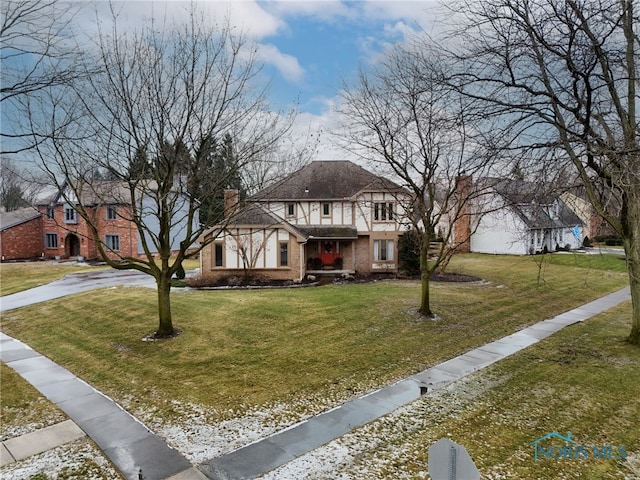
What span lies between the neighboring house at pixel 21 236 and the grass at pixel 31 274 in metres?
6.66

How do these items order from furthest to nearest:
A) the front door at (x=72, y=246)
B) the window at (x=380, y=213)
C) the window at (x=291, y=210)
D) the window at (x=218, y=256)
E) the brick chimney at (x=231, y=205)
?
the front door at (x=72, y=246), the window at (x=291, y=210), the window at (x=380, y=213), the window at (x=218, y=256), the brick chimney at (x=231, y=205)

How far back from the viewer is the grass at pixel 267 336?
8609mm

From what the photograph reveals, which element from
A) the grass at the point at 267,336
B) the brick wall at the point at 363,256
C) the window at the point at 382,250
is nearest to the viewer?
the grass at the point at 267,336

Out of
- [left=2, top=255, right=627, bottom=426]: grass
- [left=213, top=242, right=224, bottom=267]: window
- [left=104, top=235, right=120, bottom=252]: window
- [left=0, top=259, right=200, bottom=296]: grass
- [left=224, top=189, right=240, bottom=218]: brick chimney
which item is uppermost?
[left=224, top=189, right=240, bottom=218]: brick chimney

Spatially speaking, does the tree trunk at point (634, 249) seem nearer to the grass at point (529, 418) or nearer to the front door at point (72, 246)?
the grass at point (529, 418)

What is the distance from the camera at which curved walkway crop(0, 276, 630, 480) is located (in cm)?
572

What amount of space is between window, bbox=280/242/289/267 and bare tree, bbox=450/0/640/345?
15.6 metres

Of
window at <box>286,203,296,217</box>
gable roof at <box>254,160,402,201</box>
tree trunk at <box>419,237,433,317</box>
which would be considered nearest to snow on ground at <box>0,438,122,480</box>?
tree trunk at <box>419,237,433,317</box>

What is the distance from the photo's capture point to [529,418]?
6.98m

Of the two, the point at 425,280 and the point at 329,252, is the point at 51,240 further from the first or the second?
the point at 425,280

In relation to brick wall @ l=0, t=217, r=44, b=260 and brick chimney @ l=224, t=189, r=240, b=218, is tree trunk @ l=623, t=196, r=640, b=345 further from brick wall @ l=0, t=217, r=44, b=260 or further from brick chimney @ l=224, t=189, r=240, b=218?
brick wall @ l=0, t=217, r=44, b=260

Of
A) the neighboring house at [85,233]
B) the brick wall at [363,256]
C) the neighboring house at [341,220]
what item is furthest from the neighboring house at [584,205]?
the neighboring house at [85,233]

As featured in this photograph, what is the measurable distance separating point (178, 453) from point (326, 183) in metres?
22.8

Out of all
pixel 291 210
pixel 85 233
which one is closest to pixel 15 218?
pixel 85 233
